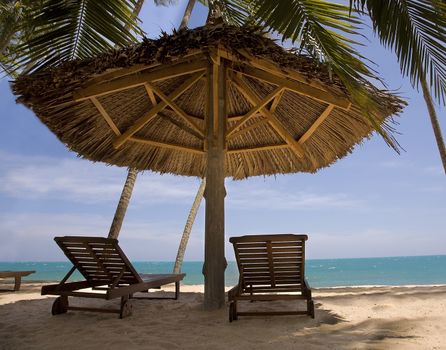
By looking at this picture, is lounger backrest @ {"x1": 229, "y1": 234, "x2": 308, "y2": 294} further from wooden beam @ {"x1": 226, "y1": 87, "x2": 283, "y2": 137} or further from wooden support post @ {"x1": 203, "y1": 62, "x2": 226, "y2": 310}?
wooden beam @ {"x1": 226, "y1": 87, "x2": 283, "y2": 137}

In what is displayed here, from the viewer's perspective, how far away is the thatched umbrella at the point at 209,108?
361cm

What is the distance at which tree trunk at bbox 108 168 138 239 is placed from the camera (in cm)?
827

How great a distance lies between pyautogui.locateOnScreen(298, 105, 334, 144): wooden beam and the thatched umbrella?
1 centimetres

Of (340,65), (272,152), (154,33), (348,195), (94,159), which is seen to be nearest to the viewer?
(340,65)

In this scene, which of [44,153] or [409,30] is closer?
[409,30]

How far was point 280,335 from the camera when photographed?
273 cm

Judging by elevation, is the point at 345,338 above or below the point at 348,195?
below

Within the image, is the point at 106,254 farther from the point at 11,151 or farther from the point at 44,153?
the point at 11,151

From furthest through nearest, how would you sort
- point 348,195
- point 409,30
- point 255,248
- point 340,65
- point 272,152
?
1. point 348,195
2. point 272,152
3. point 255,248
4. point 340,65
5. point 409,30

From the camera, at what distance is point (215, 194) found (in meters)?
3.95

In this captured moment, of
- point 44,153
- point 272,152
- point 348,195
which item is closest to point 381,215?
point 348,195

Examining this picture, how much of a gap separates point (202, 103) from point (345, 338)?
405 cm

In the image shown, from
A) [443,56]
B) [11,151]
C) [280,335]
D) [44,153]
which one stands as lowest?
[280,335]

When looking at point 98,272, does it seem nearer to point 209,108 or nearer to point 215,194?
point 215,194
